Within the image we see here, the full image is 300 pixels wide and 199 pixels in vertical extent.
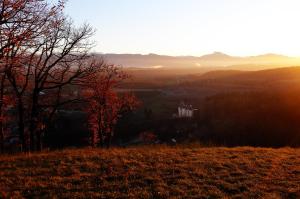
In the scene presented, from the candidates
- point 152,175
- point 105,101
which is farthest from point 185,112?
point 152,175

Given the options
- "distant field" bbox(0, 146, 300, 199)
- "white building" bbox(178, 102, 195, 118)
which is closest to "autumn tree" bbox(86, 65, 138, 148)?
"distant field" bbox(0, 146, 300, 199)

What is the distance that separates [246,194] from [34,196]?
253 inches

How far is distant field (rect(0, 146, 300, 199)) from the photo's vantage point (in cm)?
1288

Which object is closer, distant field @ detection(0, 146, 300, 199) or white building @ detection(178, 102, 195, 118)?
distant field @ detection(0, 146, 300, 199)

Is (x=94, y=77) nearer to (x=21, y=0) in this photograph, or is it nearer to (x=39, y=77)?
(x=39, y=77)

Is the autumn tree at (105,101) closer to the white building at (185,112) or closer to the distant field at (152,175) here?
the distant field at (152,175)

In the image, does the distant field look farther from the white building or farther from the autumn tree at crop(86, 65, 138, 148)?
the white building

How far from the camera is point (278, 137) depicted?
328 feet

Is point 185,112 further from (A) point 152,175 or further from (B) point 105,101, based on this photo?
(A) point 152,175

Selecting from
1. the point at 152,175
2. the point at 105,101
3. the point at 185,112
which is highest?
the point at 105,101

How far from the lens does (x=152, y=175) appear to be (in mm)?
14969

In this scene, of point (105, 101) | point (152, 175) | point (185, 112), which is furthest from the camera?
point (185, 112)

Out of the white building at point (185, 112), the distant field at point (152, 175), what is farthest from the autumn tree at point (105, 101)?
the white building at point (185, 112)

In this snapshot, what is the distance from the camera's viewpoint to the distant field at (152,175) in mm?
12883
